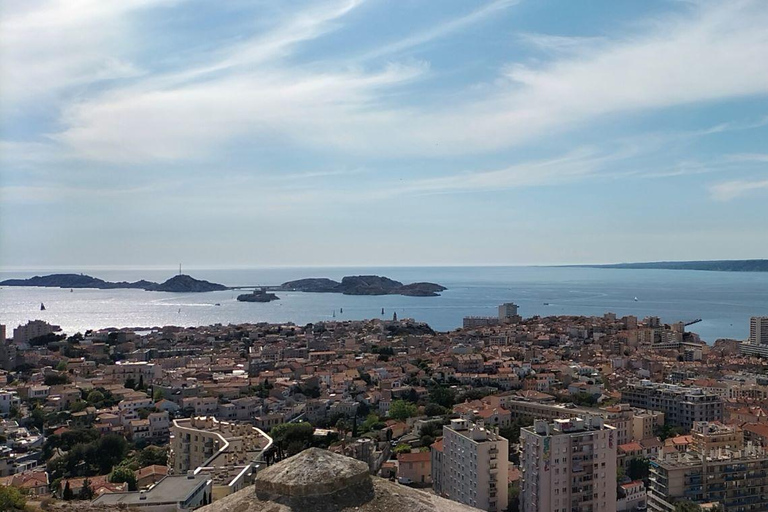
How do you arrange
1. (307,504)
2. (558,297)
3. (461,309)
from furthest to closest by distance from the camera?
1. (558,297)
2. (461,309)
3. (307,504)

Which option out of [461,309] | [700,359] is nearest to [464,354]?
[700,359]

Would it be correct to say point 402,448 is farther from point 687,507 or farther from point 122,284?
point 122,284

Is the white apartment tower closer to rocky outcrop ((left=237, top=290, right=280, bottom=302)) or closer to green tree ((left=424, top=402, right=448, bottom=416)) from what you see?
green tree ((left=424, top=402, right=448, bottom=416))

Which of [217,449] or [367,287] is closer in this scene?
[217,449]

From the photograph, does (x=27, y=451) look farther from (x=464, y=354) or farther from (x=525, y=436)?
(x=464, y=354)

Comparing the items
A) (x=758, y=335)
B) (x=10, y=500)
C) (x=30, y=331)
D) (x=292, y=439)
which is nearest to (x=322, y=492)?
(x=10, y=500)

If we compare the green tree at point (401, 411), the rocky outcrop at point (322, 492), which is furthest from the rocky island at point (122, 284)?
the rocky outcrop at point (322, 492)
